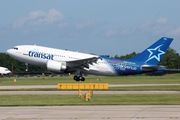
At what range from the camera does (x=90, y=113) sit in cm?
2202

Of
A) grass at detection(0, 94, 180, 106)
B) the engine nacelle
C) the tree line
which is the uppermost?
the tree line

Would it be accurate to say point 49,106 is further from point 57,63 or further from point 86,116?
point 57,63

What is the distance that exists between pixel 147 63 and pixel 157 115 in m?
42.1

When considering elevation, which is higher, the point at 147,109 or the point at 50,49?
the point at 50,49

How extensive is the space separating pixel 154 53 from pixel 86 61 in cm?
941

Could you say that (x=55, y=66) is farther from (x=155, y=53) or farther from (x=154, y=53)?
(x=155, y=53)

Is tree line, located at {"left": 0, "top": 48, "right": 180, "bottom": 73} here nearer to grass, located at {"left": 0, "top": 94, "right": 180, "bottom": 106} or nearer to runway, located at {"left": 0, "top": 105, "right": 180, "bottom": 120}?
grass, located at {"left": 0, "top": 94, "right": 180, "bottom": 106}

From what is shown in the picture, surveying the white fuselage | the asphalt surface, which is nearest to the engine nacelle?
the white fuselage

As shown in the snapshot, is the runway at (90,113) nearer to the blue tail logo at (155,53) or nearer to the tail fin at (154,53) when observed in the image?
the tail fin at (154,53)

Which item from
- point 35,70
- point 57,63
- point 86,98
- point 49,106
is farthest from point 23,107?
point 35,70

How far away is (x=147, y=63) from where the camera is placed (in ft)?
205

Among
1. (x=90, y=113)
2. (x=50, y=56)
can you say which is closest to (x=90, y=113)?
(x=90, y=113)

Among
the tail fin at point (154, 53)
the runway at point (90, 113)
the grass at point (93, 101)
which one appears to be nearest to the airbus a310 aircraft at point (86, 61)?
the tail fin at point (154, 53)

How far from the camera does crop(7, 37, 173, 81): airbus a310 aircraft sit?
60.4 m
